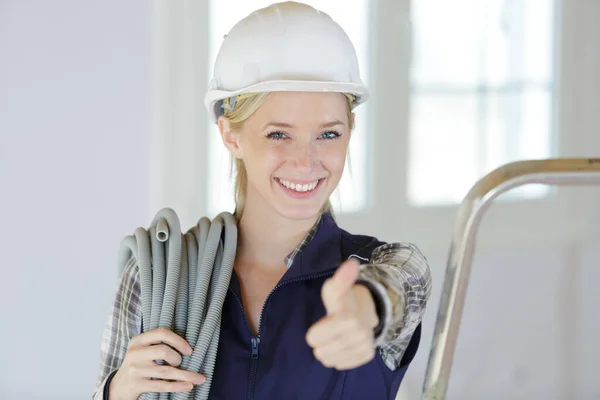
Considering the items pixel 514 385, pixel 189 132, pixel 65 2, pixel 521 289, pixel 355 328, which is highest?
pixel 65 2

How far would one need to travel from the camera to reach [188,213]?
3.15 metres

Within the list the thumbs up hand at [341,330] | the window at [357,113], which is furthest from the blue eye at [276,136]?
the window at [357,113]

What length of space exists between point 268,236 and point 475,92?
2.39m

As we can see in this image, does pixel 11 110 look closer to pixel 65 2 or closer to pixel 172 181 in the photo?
pixel 65 2

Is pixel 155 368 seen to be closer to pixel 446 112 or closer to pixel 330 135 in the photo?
pixel 330 135

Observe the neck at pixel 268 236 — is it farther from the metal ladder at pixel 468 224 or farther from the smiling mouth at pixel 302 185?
the metal ladder at pixel 468 224

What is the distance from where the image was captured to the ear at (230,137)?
160cm

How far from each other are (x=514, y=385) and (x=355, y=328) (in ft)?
10.4

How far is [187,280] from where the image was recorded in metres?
1.54

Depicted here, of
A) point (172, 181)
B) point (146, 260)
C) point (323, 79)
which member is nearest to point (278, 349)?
point (146, 260)

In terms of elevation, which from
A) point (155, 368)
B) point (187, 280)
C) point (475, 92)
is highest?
point (475, 92)

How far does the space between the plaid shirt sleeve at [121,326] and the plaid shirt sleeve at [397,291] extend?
47 cm

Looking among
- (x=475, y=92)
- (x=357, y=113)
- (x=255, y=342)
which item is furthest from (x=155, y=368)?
(x=475, y=92)

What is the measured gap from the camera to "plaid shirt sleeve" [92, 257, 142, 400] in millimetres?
1576
